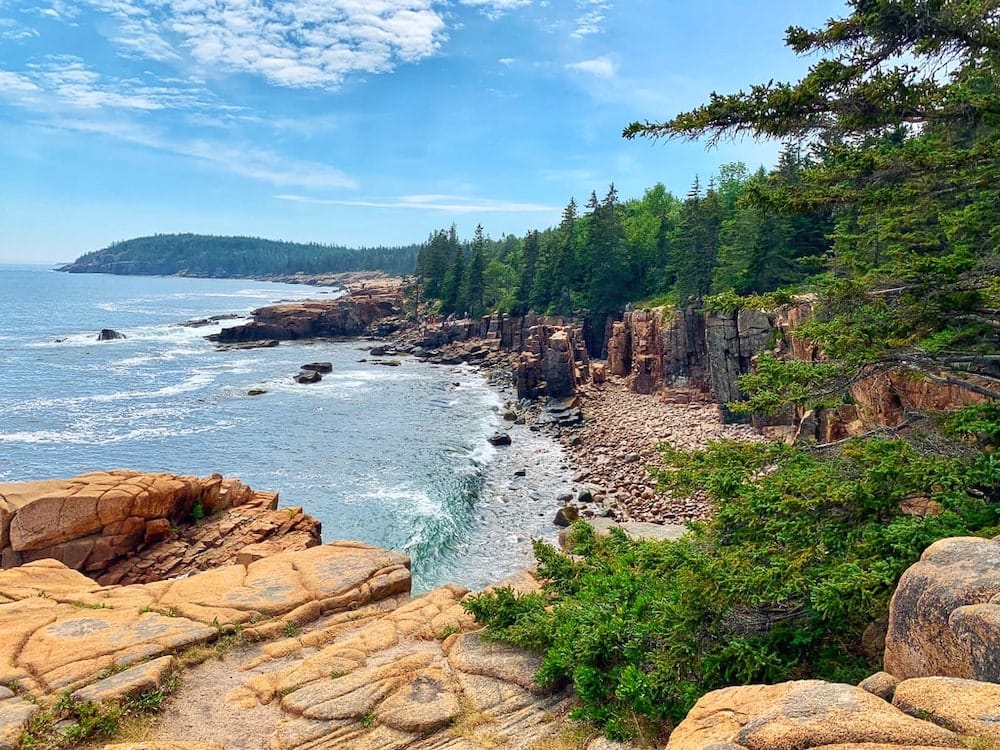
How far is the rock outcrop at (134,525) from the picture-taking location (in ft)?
56.3

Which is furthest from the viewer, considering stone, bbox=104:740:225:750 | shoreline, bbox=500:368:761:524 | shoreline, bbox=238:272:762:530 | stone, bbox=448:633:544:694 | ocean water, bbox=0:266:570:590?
shoreline, bbox=238:272:762:530

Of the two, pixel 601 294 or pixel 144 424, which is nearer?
pixel 144 424

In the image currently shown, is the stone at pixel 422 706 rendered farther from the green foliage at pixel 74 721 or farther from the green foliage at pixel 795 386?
the green foliage at pixel 795 386

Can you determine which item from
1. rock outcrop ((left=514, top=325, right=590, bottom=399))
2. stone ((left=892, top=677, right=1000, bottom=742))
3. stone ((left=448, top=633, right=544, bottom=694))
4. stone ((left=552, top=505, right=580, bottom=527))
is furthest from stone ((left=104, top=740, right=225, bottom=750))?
rock outcrop ((left=514, top=325, right=590, bottom=399))

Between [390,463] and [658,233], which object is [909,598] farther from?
[658,233]

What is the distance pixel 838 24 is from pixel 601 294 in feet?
184

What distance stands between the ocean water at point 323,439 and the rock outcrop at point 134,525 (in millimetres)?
5769

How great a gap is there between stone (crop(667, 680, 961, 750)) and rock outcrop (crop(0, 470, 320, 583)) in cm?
1602

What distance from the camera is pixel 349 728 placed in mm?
8695

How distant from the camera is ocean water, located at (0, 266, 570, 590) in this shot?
27.4 meters

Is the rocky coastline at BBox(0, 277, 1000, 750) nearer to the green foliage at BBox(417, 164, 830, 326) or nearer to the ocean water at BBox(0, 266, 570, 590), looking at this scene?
the ocean water at BBox(0, 266, 570, 590)

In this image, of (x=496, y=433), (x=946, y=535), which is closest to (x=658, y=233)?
(x=496, y=433)

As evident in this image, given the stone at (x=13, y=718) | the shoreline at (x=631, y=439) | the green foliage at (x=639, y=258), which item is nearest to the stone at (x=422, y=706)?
the stone at (x=13, y=718)

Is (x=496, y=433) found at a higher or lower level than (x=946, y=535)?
lower
